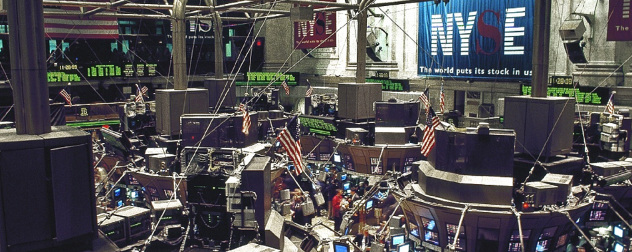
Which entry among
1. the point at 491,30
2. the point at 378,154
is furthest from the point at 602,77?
the point at 378,154

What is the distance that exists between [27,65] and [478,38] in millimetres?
23444

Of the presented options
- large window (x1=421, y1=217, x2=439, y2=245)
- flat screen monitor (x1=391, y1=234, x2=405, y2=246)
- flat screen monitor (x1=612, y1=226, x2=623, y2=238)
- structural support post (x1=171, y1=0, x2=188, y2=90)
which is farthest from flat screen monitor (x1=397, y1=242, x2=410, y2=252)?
structural support post (x1=171, y1=0, x2=188, y2=90)

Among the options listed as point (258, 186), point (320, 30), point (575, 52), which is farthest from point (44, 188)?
point (320, 30)

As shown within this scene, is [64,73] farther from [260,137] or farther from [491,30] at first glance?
[491,30]

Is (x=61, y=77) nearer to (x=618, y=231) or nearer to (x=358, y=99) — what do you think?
(x=358, y=99)

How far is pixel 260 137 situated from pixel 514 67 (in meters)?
11.7

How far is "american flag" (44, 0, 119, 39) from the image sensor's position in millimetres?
27484

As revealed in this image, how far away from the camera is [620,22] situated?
19.4 metres

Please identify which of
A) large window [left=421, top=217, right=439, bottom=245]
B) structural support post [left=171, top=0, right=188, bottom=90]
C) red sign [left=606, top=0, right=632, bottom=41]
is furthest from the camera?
red sign [left=606, top=0, right=632, bottom=41]

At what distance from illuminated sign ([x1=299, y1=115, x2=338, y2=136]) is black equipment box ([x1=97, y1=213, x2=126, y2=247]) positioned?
12870mm

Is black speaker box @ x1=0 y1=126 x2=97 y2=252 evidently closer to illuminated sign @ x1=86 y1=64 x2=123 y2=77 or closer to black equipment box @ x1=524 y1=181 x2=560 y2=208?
black equipment box @ x1=524 y1=181 x2=560 y2=208

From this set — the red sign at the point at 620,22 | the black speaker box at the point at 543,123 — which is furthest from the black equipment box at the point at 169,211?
the red sign at the point at 620,22

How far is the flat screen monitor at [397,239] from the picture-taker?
512 inches

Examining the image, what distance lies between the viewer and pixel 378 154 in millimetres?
19859
